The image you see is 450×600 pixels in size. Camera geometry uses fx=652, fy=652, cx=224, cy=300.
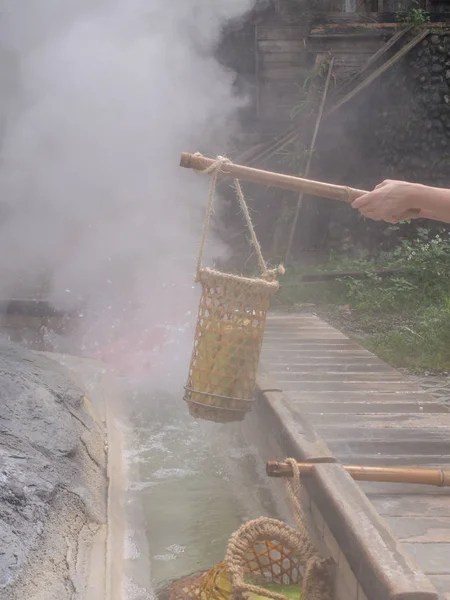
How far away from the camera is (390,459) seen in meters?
2.90

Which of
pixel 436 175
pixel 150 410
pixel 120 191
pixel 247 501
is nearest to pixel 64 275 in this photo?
pixel 120 191

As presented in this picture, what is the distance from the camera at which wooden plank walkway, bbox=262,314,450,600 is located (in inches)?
90.9

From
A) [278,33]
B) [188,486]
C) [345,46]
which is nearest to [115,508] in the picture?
[188,486]

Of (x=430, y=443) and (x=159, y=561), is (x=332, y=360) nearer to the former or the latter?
(x=430, y=443)

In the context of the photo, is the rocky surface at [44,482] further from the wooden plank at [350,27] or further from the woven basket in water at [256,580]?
the wooden plank at [350,27]

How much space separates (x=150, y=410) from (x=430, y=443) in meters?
2.15

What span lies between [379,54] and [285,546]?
8.25 meters

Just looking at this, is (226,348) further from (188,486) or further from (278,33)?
(278,33)

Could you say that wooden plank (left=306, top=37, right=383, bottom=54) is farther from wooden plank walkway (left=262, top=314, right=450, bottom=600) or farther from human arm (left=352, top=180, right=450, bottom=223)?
human arm (left=352, top=180, right=450, bottom=223)

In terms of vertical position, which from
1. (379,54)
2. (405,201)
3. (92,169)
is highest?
(379,54)

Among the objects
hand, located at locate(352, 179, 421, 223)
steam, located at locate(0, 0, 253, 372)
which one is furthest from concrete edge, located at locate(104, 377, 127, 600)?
steam, located at locate(0, 0, 253, 372)

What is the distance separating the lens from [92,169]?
7.12 m

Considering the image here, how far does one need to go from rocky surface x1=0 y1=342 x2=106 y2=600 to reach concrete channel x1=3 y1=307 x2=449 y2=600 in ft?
0.31

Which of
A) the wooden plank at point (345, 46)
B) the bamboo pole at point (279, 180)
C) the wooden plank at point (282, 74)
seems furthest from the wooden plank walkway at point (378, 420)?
the wooden plank at point (282, 74)
